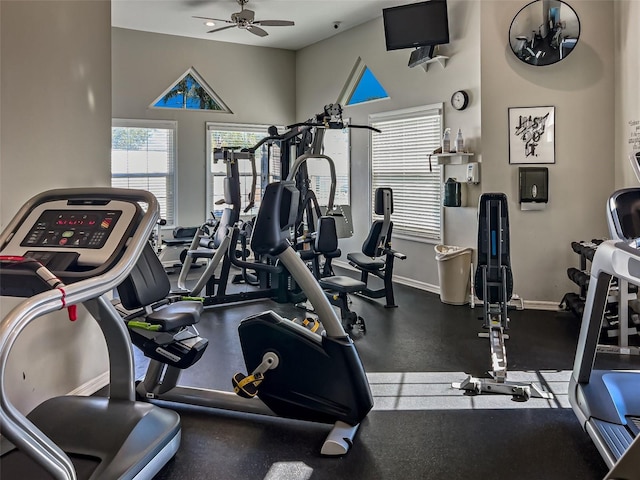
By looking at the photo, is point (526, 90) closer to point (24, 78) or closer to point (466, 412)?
point (466, 412)

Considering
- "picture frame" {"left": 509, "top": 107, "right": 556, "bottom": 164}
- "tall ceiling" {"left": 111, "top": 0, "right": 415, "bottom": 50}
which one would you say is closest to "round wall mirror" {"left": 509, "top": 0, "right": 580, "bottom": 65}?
"picture frame" {"left": 509, "top": 107, "right": 556, "bottom": 164}

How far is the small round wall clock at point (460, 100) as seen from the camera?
514cm

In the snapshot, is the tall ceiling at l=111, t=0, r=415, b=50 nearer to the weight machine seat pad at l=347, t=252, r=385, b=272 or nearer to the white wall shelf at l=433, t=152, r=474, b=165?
the white wall shelf at l=433, t=152, r=474, b=165

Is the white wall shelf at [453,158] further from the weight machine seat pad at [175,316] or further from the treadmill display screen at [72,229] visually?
the treadmill display screen at [72,229]

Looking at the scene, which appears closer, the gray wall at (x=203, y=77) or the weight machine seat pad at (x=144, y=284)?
the weight machine seat pad at (x=144, y=284)

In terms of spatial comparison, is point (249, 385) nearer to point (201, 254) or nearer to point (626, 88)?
point (201, 254)

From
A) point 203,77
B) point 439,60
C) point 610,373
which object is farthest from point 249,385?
point 203,77

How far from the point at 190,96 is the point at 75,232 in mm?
6138

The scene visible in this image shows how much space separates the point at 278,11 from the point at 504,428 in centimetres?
548

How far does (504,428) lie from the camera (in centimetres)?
260

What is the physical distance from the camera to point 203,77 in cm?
755

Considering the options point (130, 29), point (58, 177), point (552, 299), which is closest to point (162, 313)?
point (58, 177)

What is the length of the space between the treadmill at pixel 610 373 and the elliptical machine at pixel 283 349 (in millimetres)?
1057

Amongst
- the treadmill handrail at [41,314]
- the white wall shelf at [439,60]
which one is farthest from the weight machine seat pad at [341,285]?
the white wall shelf at [439,60]
